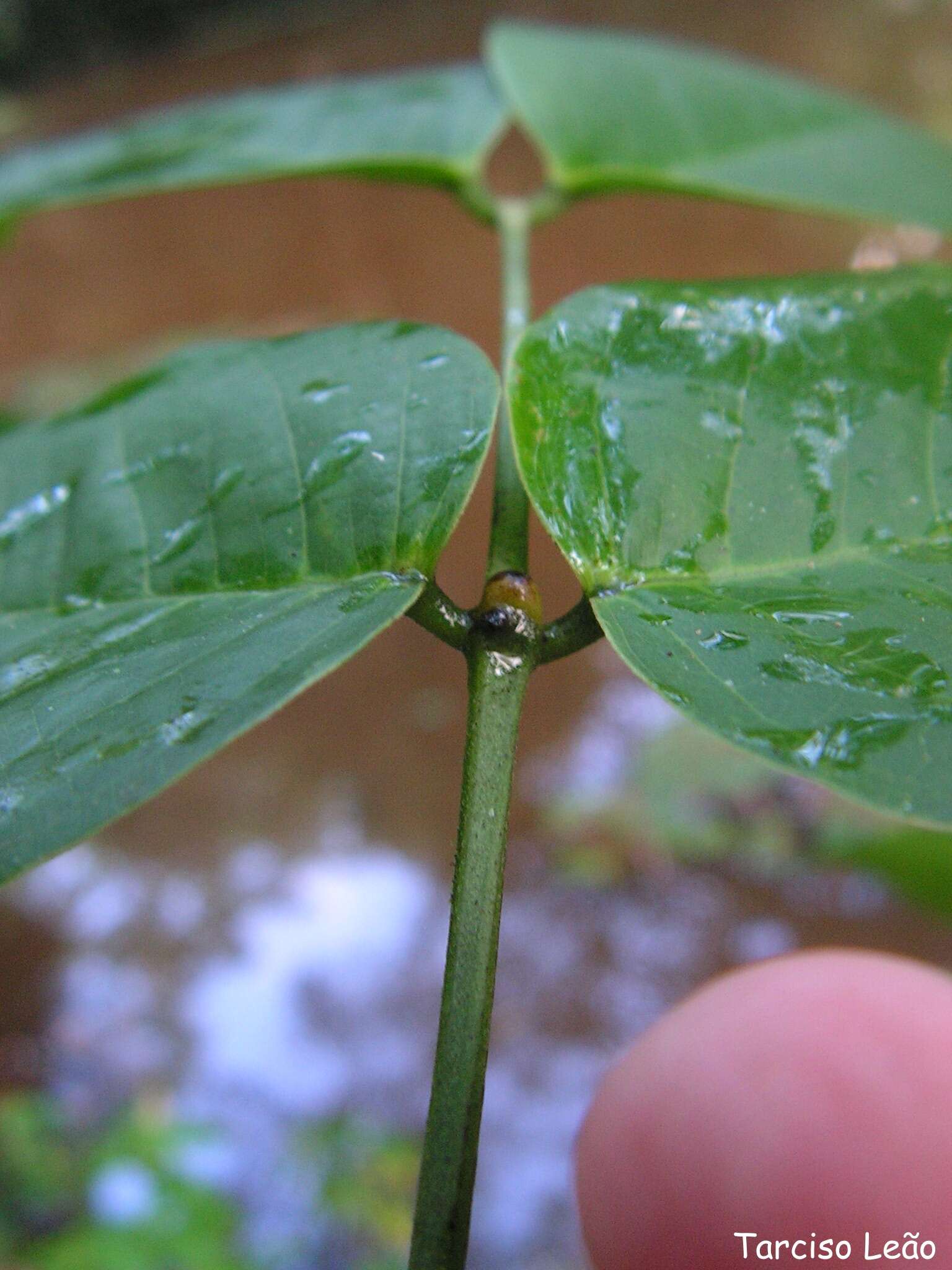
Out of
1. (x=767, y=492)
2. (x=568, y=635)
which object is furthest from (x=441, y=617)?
(x=767, y=492)

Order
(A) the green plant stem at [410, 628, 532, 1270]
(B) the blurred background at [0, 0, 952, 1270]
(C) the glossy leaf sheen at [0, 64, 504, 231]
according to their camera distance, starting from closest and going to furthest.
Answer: (A) the green plant stem at [410, 628, 532, 1270]
(C) the glossy leaf sheen at [0, 64, 504, 231]
(B) the blurred background at [0, 0, 952, 1270]

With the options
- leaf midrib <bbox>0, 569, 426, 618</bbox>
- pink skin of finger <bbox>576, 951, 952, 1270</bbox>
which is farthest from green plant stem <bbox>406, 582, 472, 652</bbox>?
pink skin of finger <bbox>576, 951, 952, 1270</bbox>

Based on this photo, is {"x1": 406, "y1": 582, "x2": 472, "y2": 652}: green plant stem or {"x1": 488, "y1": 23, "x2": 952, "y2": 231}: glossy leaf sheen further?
{"x1": 488, "y1": 23, "x2": 952, "y2": 231}: glossy leaf sheen

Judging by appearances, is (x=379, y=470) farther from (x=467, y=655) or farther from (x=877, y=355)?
(x=877, y=355)

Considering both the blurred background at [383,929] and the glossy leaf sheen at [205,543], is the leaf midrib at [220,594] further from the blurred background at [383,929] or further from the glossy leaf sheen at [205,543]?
the blurred background at [383,929]

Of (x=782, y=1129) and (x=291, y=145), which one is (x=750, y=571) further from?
(x=291, y=145)

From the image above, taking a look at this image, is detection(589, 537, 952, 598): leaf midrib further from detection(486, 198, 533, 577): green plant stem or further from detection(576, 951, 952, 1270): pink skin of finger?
detection(576, 951, 952, 1270): pink skin of finger

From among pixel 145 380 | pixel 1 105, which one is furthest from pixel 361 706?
pixel 1 105
